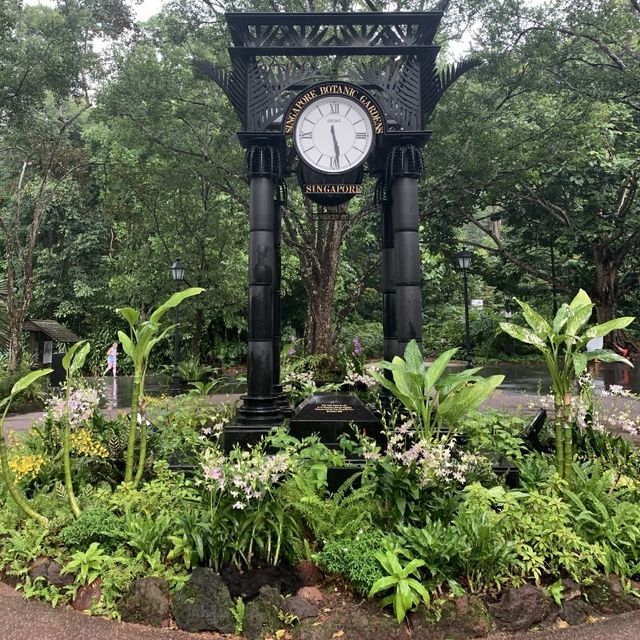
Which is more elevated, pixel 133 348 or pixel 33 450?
pixel 133 348

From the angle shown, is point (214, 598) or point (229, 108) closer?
point (214, 598)

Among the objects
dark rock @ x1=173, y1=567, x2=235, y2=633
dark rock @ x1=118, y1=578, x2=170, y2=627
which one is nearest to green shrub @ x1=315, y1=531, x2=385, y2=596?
dark rock @ x1=173, y1=567, x2=235, y2=633

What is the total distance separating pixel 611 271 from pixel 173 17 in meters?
19.5

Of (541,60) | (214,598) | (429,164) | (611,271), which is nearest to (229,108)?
(429,164)

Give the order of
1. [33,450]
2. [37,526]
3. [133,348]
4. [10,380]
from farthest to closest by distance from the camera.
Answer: [10,380]
[33,450]
[133,348]
[37,526]

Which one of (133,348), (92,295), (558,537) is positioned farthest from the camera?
(92,295)

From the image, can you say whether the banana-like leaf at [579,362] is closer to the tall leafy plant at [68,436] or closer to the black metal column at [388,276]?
the black metal column at [388,276]

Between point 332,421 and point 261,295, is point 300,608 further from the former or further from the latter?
point 261,295

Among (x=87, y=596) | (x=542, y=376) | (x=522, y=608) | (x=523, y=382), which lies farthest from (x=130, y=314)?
(x=542, y=376)

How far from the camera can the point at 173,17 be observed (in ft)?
41.1

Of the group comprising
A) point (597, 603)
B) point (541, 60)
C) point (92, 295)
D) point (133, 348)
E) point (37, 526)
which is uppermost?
point (541, 60)

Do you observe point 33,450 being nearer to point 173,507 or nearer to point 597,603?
point 173,507

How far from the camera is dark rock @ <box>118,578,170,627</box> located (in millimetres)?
2863

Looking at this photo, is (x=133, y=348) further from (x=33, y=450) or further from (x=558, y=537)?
(x=558, y=537)
